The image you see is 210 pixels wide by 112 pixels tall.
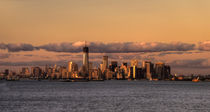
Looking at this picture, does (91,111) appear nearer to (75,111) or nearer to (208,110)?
(75,111)

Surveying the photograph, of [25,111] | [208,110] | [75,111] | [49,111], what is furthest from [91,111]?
[208,110]

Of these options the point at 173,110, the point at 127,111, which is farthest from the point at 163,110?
the point at 127,111

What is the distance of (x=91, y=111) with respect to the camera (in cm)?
7562

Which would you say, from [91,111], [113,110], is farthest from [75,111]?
[113,110]

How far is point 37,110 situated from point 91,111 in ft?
Result: 38.4

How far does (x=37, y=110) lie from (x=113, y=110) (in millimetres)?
16196

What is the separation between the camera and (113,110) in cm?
7762

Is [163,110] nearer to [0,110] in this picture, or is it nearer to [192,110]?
[192,110]

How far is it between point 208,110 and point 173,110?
7.37 meters

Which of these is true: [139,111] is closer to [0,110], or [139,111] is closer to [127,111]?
[127,111]

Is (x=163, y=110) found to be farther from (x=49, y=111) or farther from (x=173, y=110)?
(x=49, y=111)

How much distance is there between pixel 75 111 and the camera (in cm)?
7588

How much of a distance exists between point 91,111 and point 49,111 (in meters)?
8.67

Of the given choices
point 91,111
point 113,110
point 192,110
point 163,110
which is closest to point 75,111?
point 91,111
